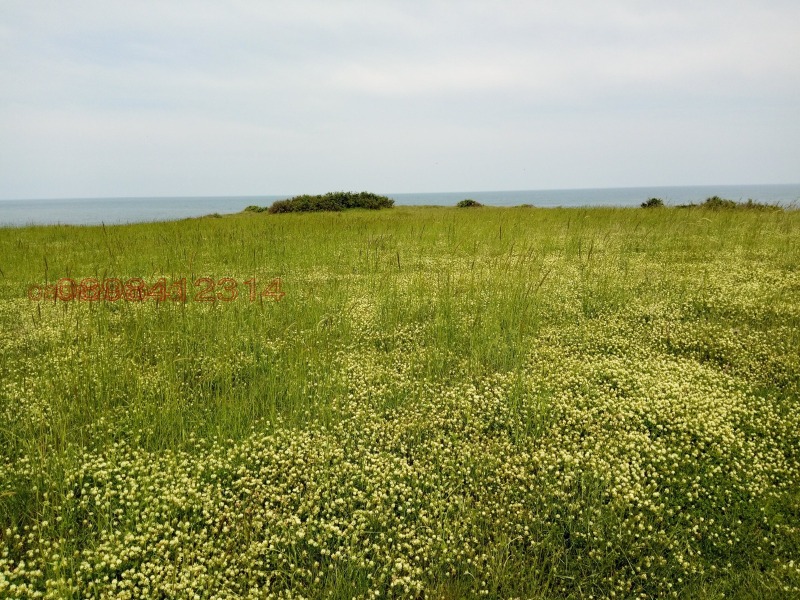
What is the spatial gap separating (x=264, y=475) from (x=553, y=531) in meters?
2.56

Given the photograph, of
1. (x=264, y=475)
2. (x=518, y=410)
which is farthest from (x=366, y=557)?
(x=518, y=410)

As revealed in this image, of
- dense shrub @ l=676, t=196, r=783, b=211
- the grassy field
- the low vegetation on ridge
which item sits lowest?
→ the grassy field

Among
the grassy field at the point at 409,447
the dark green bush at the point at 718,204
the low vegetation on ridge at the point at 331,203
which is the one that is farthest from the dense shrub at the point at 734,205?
the low vegetation on ridge at the point at 331,203

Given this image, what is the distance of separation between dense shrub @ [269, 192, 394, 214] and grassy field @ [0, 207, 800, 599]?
23.5 m

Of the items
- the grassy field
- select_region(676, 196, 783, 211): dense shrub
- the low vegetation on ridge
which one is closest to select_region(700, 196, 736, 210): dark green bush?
select_region(676, 196, 783, 211): dense shrub

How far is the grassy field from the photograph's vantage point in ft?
11.5

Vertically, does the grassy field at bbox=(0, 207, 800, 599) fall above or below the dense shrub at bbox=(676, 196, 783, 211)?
below

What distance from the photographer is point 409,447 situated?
472 cm

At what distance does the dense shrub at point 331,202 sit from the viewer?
31.2 meters

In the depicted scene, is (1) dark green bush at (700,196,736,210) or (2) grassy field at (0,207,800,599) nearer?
(2) grassy field at (0,207,800,599)

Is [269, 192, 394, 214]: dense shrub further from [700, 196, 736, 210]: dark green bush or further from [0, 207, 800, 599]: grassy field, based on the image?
[0, 207, 800, 599]: grassy field

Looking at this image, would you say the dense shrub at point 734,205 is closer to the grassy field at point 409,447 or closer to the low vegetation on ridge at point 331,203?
the grassy field at point 409,447

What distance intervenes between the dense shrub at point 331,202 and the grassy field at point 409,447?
23.5 metres

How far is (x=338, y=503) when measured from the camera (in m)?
3.98
